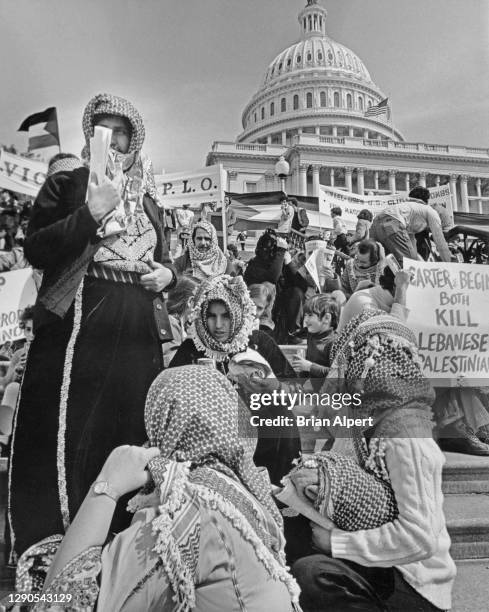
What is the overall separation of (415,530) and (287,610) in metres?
0.67

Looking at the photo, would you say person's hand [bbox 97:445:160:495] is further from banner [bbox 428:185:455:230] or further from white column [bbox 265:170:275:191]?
banner [bbox 428:185:455:230]

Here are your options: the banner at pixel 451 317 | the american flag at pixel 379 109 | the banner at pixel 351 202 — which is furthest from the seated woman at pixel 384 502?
the american flag at pixel 379 109

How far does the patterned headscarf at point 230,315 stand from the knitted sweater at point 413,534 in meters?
0.75

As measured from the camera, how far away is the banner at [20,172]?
2.36 meters

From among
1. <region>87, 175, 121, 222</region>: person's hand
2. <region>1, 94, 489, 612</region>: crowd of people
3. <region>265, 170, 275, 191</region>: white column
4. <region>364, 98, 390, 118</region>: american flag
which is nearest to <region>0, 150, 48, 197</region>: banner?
<region>1, 94, 489, 612</region>: crowd of people

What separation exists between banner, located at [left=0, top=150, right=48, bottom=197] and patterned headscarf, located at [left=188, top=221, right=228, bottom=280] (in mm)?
854

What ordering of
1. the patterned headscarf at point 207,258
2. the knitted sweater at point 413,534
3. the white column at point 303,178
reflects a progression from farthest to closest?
the white column at point 303,178, the patterned headscarf at point 207,258, the knitted sweater at point 413,534

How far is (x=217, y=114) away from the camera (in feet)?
8.86

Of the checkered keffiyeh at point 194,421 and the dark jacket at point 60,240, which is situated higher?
the dark jacket at point 60,240

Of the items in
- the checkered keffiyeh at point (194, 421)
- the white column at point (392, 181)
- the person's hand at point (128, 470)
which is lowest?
the person's hand at point (128, 470)

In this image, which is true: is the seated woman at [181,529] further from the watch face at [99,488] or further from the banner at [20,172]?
the banner at [20,172]

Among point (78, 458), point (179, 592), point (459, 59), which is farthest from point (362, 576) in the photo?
point (459, 59)

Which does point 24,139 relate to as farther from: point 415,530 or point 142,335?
point 415,530

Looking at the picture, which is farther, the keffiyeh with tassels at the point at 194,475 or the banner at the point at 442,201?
the banner at the point at 442,201
